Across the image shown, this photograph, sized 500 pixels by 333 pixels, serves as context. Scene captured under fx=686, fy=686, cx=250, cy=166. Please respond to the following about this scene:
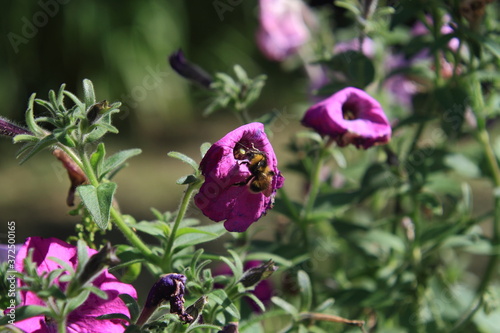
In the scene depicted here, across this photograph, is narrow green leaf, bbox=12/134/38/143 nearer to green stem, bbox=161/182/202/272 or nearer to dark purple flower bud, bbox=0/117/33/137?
dark purple flower bud, bbox=0/117/33/137

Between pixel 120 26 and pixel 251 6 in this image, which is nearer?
pixel 120 26

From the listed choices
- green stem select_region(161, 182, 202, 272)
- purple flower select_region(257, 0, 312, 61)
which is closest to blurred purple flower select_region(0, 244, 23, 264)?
green stem select_region(161, 182, 202, 272)

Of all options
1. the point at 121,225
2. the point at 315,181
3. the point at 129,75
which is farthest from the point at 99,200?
the point at 129,75

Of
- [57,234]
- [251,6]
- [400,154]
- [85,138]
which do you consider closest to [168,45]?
[251,6]

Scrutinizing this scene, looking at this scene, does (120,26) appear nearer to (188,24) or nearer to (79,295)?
(188,24)

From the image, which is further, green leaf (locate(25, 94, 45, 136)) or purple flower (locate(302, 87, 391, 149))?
purple flower (locate(302, 87, 391, 149))
